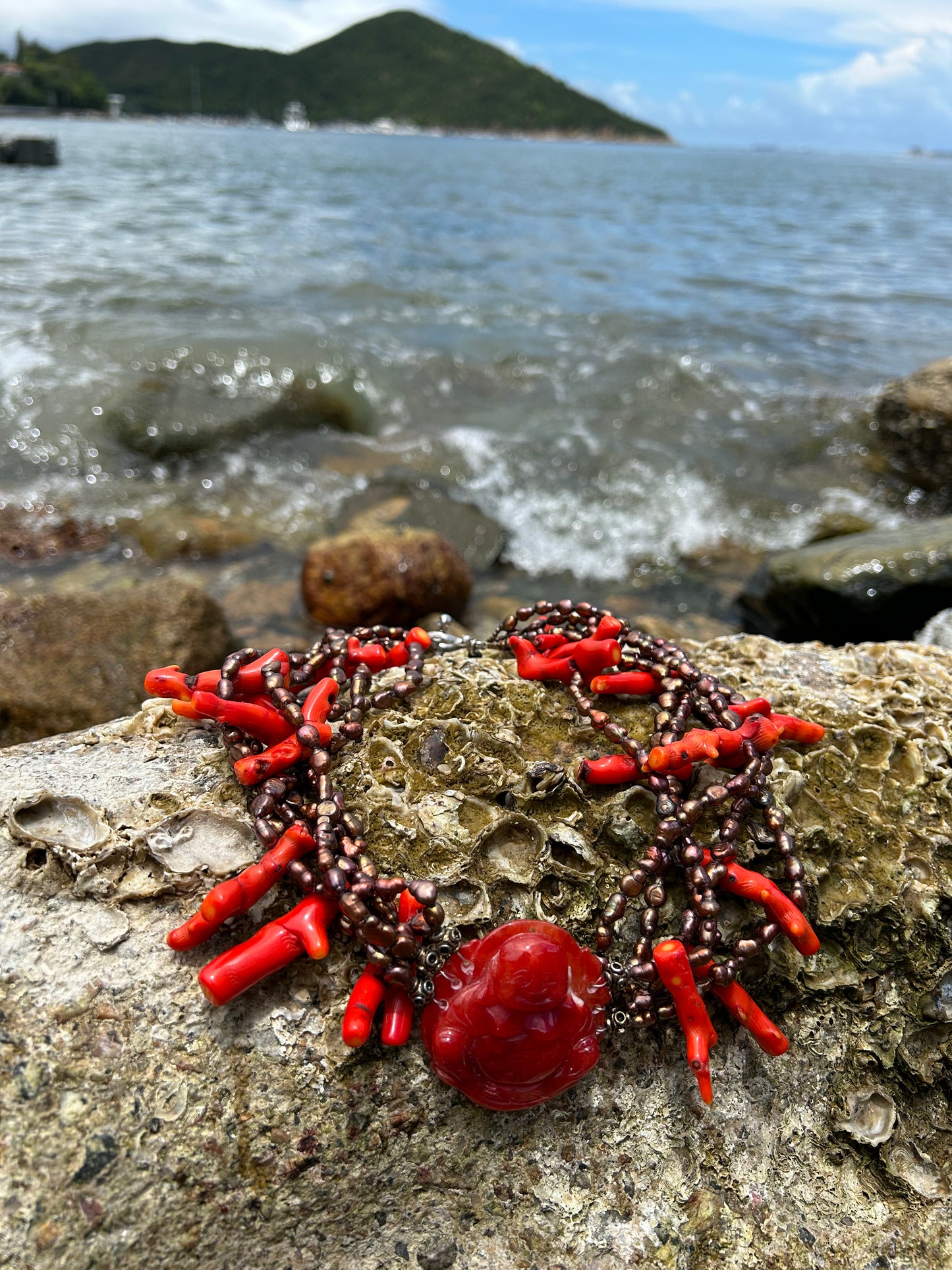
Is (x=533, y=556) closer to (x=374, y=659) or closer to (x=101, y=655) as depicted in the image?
(x=101, y=655)

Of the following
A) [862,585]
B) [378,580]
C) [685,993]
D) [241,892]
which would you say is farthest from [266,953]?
[862,585]

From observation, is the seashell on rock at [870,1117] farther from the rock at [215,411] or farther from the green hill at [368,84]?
the green hill at [368,84]

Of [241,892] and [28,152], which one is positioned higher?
[28,152]

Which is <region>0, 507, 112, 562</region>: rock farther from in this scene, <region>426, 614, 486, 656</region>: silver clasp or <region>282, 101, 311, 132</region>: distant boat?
<region>282, 101, 311, 132</region>: distant boat

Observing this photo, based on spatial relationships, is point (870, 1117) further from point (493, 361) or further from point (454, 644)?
point (493, 361)

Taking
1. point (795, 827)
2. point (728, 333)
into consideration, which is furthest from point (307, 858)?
point (728, 333)
